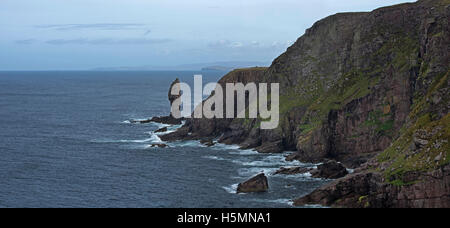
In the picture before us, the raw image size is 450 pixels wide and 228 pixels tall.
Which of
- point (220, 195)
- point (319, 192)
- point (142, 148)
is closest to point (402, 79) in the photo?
point (319, 192)

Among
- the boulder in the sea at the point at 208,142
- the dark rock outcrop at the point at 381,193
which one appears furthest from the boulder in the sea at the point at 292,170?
the boulder in the sea at the point at 208,142

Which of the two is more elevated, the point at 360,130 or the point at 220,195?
the point at 360,130

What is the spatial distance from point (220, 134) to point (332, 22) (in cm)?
3746

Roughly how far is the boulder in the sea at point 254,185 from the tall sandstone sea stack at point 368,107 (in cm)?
883

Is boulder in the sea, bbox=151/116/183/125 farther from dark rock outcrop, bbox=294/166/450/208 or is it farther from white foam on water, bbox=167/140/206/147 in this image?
dark rock outcrop, bbox=294/166/450/208

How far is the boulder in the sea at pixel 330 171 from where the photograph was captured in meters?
90.7

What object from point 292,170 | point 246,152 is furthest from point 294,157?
point 246,152

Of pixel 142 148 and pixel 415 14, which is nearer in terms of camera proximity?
pixel 415 14

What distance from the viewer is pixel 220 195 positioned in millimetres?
82938

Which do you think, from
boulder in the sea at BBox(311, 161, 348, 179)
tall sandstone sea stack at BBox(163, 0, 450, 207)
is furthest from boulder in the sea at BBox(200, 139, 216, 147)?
boulder in the sea at BBox(311, 161, 348, 179)

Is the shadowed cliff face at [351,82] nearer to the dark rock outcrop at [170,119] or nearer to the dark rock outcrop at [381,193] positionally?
the dark rock outcrop at [381,193]

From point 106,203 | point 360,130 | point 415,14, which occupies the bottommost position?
point 106,203

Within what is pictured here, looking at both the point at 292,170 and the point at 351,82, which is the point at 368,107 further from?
the point at 292,170
